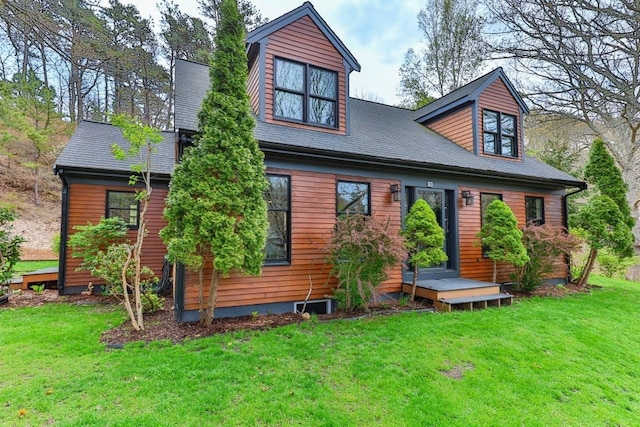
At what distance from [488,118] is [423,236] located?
5520mm

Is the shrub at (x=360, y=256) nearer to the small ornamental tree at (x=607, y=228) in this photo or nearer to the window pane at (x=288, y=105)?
the window pane at (x=288, y=105)

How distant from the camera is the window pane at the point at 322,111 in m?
7.08

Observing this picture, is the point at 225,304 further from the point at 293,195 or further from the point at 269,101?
the point at 269,101

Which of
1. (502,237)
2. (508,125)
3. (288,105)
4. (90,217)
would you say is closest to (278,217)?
(288,105)

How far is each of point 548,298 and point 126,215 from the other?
10514mm

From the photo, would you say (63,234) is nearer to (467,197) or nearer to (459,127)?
(467,197)

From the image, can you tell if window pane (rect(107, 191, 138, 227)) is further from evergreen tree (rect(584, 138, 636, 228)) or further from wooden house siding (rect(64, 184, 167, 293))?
evergreen tree (rect(584, 138, 636, 228))

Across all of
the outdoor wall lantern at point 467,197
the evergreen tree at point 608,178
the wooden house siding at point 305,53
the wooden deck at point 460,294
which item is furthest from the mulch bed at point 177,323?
the evergreen tree at point 608,178

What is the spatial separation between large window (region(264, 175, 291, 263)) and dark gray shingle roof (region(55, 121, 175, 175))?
3608 mm

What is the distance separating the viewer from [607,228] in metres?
8.29

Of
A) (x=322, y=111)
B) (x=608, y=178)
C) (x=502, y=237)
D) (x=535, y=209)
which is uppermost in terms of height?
(x=322, y=111)

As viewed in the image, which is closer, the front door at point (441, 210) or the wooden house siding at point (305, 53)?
the wooden house siding at point (305, 53)

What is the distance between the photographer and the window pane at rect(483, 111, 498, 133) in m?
9.25

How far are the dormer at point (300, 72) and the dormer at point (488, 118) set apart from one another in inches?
153
